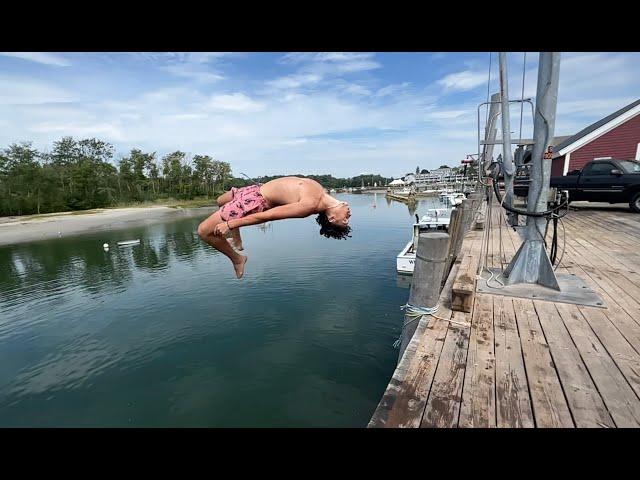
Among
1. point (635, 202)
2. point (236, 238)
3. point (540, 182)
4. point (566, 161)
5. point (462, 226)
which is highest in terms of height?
point (566, 161)

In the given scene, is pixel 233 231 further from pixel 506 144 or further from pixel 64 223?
pixel 64 223

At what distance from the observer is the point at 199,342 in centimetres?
966

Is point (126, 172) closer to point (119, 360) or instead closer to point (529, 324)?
point (119, 360)

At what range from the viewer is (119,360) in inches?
351

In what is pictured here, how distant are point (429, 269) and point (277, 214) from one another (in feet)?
12.0

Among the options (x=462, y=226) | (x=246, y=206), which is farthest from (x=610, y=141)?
(x=246, y=206)

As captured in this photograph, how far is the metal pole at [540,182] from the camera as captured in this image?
3.34 m

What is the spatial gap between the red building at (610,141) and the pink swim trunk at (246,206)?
16.0 m

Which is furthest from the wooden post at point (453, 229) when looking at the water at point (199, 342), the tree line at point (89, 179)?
the tree line at point (89, 179)

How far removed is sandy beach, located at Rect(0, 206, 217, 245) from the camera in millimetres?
30394

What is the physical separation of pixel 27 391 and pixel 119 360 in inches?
79.7

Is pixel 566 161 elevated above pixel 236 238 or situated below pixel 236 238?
above

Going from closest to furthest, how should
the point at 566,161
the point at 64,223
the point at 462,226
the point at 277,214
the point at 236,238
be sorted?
the point at 277,214 < the point at 236,238 < the point at 462,226 < the point at 566,161 < the point at 64,223
